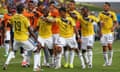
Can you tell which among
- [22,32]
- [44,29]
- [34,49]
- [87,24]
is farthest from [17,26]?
[87,24]

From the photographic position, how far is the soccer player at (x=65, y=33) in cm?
1894

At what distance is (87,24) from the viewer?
19.6 m

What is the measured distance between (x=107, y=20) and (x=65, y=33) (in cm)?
270

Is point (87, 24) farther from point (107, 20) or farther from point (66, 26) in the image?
point (107, 20)

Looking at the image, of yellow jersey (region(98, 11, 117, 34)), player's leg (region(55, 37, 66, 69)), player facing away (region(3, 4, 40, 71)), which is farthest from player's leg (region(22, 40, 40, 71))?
yellow jersey (region(98, 11, 117, 34))

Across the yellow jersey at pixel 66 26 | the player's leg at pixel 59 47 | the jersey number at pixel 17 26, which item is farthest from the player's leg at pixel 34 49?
the yellow jersey at pixel 66 26

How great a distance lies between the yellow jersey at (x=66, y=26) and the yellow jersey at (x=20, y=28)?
170 centimetres

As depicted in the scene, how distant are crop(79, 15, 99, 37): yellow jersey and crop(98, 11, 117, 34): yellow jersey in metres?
1.36

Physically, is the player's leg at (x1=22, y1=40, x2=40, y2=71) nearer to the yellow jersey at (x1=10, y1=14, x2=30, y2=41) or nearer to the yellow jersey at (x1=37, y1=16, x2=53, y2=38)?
the yellow jersey at (x1=10, y1=14, x2=30, y2=41)

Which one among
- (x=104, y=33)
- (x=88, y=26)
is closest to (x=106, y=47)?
(x=104, y=33)

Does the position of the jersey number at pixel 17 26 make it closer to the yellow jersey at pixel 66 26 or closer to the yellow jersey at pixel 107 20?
the yellow jersey at pixel 66 26

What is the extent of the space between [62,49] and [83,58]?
1.06 m

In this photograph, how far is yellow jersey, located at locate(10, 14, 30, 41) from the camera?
17516 mm

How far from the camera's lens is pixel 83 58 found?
19844 mm
